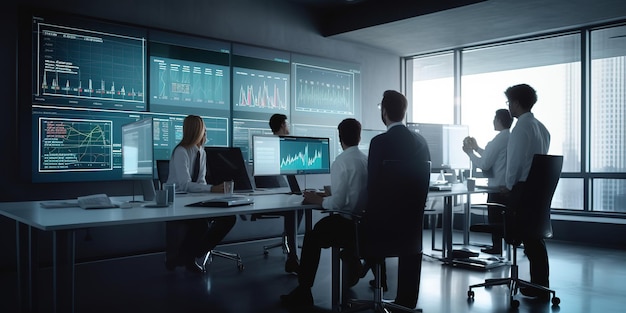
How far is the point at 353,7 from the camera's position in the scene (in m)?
6.80

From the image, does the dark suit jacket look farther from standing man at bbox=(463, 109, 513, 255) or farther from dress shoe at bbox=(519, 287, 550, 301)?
standing man at bbox=(463, 109, 513, 255)

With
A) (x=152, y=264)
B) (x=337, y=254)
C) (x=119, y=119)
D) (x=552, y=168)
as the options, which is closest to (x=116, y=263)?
(x=152, y=264)

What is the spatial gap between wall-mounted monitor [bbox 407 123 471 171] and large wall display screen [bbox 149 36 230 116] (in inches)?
92.6

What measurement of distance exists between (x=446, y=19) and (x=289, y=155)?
3193 mm

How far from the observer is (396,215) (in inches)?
114

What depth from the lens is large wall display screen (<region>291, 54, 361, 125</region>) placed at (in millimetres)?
6840

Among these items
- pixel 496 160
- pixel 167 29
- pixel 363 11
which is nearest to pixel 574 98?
pixel 496 160

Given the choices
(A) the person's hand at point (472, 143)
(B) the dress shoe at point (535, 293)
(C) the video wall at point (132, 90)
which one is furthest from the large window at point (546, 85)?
(B) the dress shoe at point (535, 293)

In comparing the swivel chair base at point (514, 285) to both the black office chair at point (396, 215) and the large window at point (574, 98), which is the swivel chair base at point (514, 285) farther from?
the large window at point (574, 98)

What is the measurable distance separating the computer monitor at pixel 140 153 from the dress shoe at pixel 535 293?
2.99 m

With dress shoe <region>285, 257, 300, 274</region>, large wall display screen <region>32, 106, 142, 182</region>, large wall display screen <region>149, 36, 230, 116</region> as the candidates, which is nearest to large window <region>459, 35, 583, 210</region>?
large wall display screen <region>149, 36, 230, 116</region>

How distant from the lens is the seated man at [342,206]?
3.16m

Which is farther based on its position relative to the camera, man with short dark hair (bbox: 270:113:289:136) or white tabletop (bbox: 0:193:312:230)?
man with short dark hair (bbox: 270:113:289:136)

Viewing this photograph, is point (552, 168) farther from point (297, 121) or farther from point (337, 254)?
point (297, 121)
